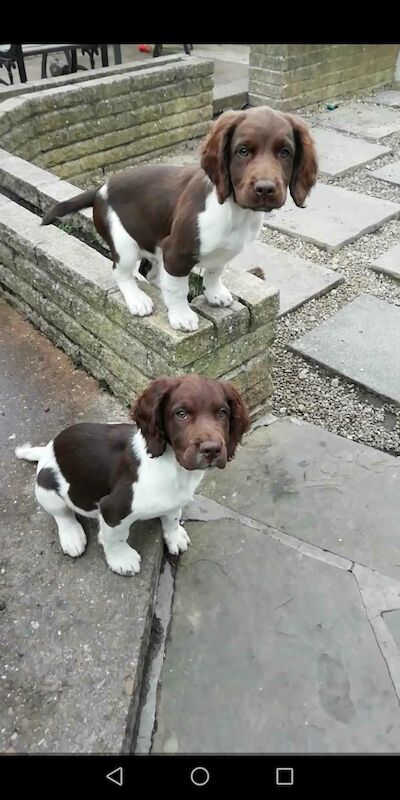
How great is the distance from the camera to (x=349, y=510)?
2.97 m

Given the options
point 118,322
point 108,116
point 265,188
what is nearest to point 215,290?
point 118,322

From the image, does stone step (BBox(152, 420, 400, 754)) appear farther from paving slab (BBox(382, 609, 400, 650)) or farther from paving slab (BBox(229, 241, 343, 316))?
paving slab (BBox(229, 241, 343, 316))

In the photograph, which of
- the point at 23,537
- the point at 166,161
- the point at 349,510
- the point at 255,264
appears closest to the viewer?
the point at 23,537

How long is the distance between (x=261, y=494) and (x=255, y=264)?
2.59 metres

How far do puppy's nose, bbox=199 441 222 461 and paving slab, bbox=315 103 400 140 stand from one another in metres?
6.99

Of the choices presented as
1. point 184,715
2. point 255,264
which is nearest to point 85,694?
point 184,715

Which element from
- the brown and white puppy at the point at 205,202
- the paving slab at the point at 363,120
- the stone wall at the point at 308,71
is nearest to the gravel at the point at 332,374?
the brown and white puppy at the point at 205,202

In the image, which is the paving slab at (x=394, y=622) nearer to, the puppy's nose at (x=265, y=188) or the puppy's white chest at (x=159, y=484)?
the puppy's white chest at (x=159, y=484)

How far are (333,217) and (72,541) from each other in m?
4.45

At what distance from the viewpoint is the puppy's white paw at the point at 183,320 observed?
282 cm

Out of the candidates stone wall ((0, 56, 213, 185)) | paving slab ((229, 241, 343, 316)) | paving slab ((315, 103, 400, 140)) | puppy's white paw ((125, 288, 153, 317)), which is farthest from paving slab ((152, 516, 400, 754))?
paving slab ((315, 103, 400, 140))
